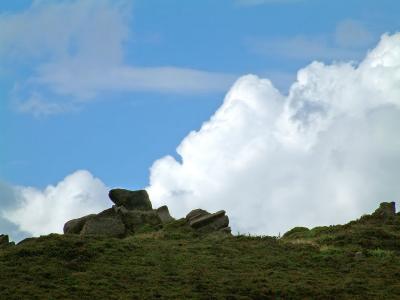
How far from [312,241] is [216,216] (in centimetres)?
748

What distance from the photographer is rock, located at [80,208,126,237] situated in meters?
51.0

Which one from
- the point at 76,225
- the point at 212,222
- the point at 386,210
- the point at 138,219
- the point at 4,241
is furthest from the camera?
the point at 386,210

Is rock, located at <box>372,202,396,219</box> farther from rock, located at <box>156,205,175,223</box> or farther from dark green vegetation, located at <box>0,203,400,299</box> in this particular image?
rock, located at <box>156,205,175,223</box>

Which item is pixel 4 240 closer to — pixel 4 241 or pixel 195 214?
pixel 4 241

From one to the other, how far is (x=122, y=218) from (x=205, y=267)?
53.3 ft

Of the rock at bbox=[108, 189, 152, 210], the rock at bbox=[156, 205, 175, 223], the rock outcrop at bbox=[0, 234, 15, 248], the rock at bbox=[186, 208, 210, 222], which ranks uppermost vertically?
the rock at bbox=[108, 189, 152, 210]

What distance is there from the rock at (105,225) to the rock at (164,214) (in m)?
4.00

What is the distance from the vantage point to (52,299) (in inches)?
1261

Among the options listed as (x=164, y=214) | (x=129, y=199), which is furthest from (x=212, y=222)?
(x=129, y=199)

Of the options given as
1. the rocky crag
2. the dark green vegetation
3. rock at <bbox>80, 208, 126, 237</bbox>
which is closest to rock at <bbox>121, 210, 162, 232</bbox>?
the rocky crag

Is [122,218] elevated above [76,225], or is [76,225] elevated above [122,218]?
[122,218]

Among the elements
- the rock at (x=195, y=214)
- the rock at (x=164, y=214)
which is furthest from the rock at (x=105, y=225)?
the rock at (x=195, y=214)

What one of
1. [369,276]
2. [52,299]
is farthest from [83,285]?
[369,276]

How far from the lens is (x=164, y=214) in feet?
185
